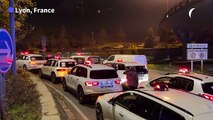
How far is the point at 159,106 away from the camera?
6.90 meters

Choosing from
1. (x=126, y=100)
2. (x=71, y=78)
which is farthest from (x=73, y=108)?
Result: (x=126, y=100)

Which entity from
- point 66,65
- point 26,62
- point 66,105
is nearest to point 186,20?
point 26,62

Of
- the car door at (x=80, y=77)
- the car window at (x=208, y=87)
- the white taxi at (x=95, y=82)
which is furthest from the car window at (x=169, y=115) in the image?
the car door at (x=80, y=77)

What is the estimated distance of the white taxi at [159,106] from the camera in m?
6.32

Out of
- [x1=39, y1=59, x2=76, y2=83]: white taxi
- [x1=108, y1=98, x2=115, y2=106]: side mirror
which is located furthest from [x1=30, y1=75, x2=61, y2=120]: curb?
[x1=39, y1=59, x2=76, y2=83]: white taxi

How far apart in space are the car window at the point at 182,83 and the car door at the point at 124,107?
3.22 metres

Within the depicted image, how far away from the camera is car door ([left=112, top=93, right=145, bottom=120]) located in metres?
7.78

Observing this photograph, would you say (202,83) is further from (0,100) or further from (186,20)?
(186,20)

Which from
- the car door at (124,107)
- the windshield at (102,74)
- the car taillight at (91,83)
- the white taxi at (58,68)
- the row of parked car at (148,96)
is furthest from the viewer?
the white taxi at (58,68)

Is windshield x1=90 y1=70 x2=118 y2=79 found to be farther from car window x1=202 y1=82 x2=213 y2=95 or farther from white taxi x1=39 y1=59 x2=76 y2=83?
white taxi x1=39 y1=59 x2=76 y2=83

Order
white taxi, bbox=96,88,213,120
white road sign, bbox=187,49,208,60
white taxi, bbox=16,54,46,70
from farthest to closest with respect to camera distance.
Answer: white taxi, bbox=16,54,46,70 → white road sign, bbox=187,49,208,60 → white taxi, bbox=96,88,213,120

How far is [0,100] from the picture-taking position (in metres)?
7.20

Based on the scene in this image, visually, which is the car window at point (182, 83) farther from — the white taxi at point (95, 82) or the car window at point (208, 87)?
the white taxi at point (95, 82)

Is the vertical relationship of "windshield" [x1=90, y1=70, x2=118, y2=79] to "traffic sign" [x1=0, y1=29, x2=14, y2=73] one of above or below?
below
